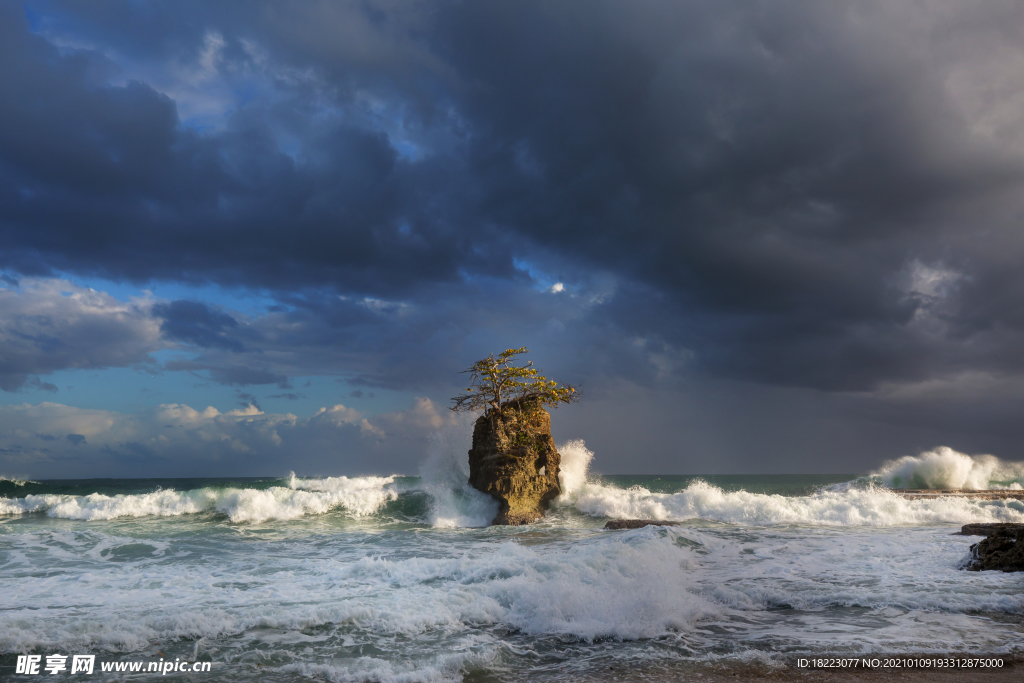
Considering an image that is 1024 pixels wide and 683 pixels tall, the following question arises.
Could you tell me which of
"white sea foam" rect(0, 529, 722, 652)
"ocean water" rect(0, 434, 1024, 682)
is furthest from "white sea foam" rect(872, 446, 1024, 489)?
"white sea foam" rect(0, 529, 722, 652)

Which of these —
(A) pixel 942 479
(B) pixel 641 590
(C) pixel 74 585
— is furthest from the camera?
(A) pixel 942 479

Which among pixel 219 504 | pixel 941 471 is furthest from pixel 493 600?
pixel 941 471

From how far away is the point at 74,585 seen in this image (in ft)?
32.6

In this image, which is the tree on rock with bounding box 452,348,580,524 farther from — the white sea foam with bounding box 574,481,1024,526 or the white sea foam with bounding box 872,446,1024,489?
the white sea foam with bounding box 872,446,1024,489

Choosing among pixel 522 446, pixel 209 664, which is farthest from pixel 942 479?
pixel 209 664

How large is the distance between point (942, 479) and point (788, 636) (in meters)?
29.3

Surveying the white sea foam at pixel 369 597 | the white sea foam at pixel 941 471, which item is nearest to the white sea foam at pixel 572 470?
the white sea foam at pixel 369 597

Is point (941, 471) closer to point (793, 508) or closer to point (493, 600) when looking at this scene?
point (793, 508)

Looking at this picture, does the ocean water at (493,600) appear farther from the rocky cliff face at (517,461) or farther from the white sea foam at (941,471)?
the white sea foam at (941,471)

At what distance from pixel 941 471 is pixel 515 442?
24721 mm

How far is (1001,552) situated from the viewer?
938 cm

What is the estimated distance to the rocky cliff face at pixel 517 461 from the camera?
1938 centimetres

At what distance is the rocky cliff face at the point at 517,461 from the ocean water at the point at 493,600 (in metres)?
2.74

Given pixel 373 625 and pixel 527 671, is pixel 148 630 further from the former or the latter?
pixel 527 671
